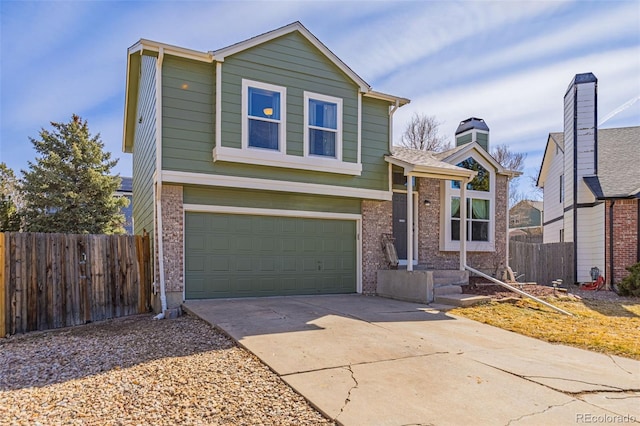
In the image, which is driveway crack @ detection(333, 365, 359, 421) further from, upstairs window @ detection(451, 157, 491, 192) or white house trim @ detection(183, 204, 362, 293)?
upstairs window @ detection(451, 157, 491, 192)

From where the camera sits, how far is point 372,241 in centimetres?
1023

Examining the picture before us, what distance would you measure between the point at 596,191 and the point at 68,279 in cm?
1448

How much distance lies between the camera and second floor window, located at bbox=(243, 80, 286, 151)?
8578mm

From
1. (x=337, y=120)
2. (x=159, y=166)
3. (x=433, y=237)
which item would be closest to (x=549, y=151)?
(x=433, y=237)

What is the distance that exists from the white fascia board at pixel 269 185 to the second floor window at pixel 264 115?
783mm

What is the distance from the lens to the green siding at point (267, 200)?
27.6 ft

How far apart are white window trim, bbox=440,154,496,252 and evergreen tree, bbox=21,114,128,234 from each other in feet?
49.3

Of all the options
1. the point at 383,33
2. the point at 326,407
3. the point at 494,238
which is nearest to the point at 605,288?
the point at 494,238

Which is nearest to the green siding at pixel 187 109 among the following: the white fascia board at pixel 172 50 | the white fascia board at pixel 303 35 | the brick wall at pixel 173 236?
the white fascia board at pixel 172 50

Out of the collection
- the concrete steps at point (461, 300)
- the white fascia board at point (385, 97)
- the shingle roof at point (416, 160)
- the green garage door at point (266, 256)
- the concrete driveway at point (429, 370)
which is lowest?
the concrete steps at point (461, 300)

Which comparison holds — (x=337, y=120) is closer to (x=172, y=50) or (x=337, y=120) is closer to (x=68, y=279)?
(x=172, y=50)

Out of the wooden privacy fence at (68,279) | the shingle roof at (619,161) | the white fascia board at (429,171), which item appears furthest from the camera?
the shingle roof at (619,161)

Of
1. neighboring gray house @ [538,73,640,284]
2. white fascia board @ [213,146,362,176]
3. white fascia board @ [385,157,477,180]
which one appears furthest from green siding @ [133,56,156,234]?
neighboring gray house @ [538,73,640,284]

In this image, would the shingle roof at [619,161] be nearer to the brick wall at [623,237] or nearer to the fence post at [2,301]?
the brick wall at [623,237]
